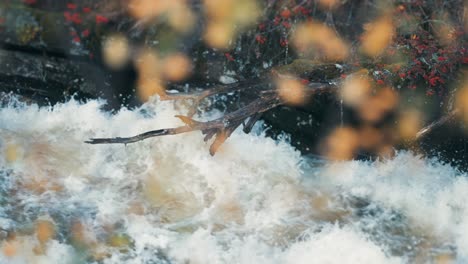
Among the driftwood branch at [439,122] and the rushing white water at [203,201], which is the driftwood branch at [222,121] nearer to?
the rushing white water at [203,201]

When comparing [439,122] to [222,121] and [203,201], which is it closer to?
[222,121]

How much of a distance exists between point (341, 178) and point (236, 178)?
1.30m

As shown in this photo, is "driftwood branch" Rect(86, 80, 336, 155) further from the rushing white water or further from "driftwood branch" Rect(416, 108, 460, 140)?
"driftwood branch" Rect(416, 108, 460, 140)

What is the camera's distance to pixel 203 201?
6.14 metres

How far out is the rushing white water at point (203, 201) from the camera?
18.0 ft

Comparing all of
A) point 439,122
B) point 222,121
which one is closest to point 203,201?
point 222,121

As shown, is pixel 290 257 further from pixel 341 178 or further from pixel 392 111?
pixel 392 111

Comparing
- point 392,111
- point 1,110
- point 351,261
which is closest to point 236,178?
point 351,261

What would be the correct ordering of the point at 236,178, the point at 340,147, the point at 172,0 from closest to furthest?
the point at 236,178 < the point at 340,147 < the point at 172,0

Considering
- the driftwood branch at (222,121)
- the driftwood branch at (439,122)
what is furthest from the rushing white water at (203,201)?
the driftwood branch at (222,121)

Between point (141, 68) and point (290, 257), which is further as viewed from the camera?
point (141, 68)

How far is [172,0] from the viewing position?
8055 mm

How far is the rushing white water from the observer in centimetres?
549

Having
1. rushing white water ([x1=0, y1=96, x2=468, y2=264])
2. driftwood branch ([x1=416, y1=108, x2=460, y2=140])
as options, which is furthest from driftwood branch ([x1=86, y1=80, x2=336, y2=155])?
driftwood branch ([x1=416, y1=108, x2=460, y2=140])
